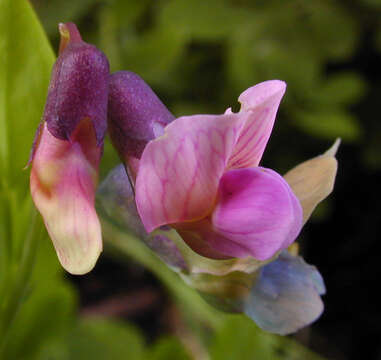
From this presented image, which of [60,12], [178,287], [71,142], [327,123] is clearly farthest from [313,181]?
[60,12]

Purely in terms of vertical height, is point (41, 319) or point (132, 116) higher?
point (132, 116)

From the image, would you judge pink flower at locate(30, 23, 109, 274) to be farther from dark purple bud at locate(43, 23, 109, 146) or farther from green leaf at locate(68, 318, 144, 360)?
green leaf at locate(68, 318, 144, 360)

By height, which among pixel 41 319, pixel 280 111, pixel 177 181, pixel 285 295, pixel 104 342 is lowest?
pixel 104 342

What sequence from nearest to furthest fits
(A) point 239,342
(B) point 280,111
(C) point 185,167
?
(C) point 185,167 → (A) point 239,342 → (B) point 280,111

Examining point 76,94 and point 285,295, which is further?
point 285,295

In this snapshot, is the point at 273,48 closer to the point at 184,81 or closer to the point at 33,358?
the point at 184,81

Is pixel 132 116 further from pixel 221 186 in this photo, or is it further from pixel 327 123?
pixel 327 123
